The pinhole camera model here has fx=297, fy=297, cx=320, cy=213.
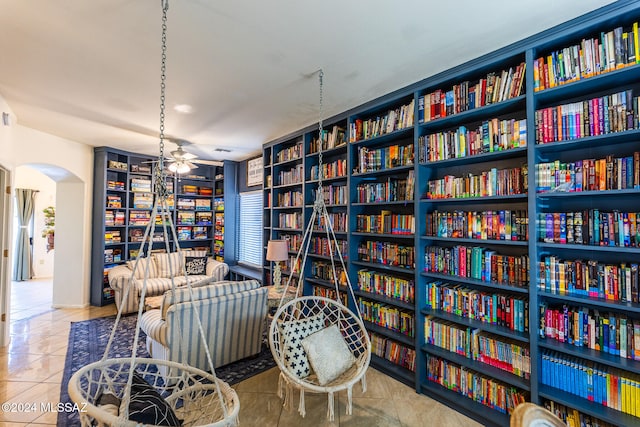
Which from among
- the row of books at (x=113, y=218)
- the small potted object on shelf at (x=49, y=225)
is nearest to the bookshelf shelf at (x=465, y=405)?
the row of books at (x=113, y=218)

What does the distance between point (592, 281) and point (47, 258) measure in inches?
412

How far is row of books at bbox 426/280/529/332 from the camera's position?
7.15 ft

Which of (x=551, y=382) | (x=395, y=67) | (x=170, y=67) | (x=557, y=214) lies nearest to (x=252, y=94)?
(x=170, y=67)

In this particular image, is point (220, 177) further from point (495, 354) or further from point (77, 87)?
point (495, 354)

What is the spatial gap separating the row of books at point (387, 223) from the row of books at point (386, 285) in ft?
1.55

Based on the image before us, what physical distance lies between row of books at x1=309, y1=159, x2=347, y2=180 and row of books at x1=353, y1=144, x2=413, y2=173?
0.67ft

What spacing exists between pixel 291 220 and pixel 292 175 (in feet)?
2.19

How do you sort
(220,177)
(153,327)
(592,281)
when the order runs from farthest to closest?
(220,177)
(153,327)
(592,281)

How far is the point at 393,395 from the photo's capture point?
2.64 meters

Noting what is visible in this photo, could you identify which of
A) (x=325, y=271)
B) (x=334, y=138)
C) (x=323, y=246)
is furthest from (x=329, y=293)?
(x=334, y=138)

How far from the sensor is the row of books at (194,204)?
6.12 m

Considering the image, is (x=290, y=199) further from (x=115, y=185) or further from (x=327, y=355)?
(x=115, y=185)

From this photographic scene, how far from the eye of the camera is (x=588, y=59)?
1903mm

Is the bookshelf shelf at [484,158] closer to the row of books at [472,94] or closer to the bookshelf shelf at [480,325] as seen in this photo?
the row of books at [472,94]
